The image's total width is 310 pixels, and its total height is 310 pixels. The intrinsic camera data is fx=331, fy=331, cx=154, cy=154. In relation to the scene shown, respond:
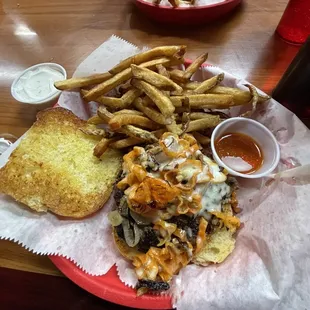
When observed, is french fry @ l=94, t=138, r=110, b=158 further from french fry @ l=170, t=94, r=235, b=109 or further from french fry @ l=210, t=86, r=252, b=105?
french fry @ l=210, t=86, r=252, b=105

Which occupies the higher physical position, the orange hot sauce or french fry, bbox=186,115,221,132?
french fry, bbox=186,115,221,132

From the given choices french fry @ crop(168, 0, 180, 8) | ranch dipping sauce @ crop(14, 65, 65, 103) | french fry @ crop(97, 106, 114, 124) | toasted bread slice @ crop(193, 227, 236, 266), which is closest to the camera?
toasted bread slice @ crop(193, 227, 236, 266)

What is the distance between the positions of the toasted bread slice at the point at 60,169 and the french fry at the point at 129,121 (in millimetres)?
203

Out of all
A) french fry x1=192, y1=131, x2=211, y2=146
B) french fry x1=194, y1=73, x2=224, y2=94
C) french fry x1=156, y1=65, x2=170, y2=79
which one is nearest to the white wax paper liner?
french fry x1=194, y1=73, x2=224, y2=94

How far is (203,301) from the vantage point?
4.04 feet

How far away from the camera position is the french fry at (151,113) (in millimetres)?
1451

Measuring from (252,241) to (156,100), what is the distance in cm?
72

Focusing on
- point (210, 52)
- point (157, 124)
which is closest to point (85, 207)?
point (157, 124)

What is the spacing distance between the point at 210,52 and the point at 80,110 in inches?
37.0

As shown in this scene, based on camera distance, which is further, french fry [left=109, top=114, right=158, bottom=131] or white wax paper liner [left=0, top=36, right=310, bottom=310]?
french fry [left=109, top=114, right=158, bottom=131]

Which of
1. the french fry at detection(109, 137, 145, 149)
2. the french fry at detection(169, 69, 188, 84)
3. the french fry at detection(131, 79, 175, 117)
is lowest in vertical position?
the french fry at detection(109, 137, 145, 149)

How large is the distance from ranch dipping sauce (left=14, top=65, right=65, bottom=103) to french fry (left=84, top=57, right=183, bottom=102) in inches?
14.3

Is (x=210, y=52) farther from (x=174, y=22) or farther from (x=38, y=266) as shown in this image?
(x=38, y=266)

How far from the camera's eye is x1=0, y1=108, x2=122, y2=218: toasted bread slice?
144 centimetres
